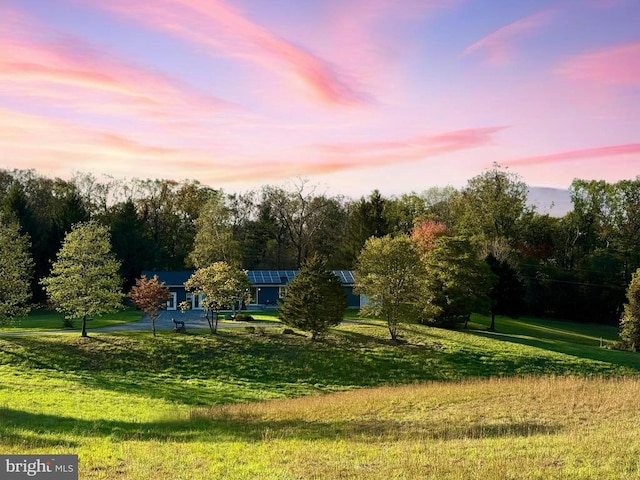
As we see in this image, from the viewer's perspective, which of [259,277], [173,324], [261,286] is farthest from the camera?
[259,277]

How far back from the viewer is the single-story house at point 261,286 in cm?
5881

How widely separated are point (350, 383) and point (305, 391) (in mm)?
3721

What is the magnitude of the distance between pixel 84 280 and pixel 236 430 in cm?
2576

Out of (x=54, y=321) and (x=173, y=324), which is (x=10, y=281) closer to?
(x=54, y=321)

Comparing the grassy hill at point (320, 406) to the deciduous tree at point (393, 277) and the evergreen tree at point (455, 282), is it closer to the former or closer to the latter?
the evergreen tree at point (455, 282)

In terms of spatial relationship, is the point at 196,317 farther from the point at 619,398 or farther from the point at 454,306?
the point at 619,398

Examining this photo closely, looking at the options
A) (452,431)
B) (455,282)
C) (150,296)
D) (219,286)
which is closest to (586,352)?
(455,282)

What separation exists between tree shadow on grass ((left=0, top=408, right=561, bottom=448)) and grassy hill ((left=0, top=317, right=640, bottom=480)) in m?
0.07

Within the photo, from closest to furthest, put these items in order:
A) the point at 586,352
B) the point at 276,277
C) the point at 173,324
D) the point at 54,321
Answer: the point at 586,352, the point at 173,324, the point at 54,321, the point at 276,277

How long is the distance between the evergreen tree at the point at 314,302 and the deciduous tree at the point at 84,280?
1269 cm

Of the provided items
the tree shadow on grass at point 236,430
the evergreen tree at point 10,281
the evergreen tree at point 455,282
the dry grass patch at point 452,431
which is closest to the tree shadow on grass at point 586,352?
the evergreen tree at point 455,282

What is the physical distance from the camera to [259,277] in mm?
62062

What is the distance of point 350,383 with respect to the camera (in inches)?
1318

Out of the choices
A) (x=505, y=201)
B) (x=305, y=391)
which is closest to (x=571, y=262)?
(x=505, y=201)
